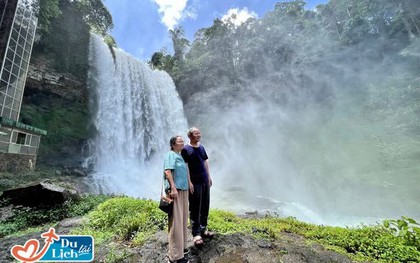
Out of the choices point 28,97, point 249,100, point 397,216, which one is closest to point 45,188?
point 28,97

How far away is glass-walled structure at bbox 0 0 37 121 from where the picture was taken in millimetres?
15086

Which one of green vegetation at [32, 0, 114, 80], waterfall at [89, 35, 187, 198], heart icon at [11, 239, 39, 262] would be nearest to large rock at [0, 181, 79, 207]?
heart icon at [11, 239, 39, 262]

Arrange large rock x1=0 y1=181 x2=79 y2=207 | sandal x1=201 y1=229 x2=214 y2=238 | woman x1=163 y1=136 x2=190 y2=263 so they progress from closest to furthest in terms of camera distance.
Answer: woman x1=163 y1=136 x2=190 y2=263 < sandal x1=201 y1=229 x2=214 y2=238 < large rock x1=0 y1=181 x2=79 y2=207

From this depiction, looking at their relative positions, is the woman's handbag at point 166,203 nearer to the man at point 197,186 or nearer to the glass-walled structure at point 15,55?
the man at point 197,186

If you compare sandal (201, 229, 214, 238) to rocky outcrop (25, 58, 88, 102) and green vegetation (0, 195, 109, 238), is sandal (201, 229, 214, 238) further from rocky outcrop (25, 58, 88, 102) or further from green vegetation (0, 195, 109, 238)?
rocky outcrop (25, 58, 88, 102)

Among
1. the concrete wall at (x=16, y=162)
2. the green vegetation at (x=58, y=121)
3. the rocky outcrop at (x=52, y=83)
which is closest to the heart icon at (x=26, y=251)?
the concrete wall at (x=16, y=162)

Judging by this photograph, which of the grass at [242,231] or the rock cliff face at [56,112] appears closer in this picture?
the grass at [242,231]

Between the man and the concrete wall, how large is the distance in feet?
49.6

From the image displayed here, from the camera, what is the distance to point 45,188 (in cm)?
678

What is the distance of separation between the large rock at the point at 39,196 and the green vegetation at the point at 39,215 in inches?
8.2

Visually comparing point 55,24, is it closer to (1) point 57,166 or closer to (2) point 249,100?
(1) point 57,166

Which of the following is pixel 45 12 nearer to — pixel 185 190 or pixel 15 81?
pixel 15 81

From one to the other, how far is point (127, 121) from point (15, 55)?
338 inches

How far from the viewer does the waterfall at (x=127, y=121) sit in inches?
728
